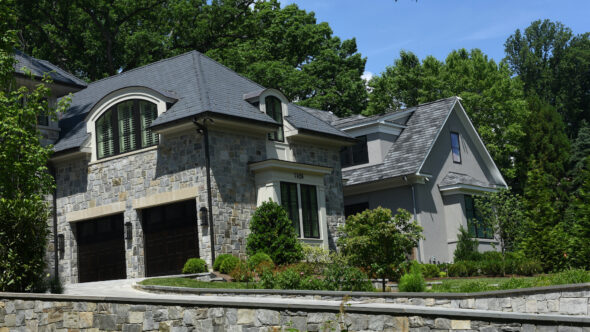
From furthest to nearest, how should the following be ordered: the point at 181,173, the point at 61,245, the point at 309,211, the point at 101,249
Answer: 1. the point at 61,245
2. the point at 101,249
3. the point at 309,211
4. the point at 181,173

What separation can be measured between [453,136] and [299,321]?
2494cm

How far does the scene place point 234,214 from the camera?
22906mm

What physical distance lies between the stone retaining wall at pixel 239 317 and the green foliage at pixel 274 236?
380 inches

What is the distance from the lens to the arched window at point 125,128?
949 inches

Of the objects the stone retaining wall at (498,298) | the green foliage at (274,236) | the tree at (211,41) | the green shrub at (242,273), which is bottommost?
A: the stone retaining wall at (498,298)

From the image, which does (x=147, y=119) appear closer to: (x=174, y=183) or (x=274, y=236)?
(x=174, y=183)

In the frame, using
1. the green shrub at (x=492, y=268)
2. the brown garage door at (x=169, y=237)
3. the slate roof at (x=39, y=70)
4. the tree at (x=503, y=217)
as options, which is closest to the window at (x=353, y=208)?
the tree at (x=503, y=217)

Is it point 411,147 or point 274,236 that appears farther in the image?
point 411,147

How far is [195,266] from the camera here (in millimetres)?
21016

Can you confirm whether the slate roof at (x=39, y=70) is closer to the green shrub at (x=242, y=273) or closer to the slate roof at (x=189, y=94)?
the slate roof at (x=189, y=94)

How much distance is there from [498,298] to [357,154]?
773 inches

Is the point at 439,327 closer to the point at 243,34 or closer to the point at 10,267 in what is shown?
the point at 10,267

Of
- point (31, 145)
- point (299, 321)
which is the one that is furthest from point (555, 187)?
point (299, 321)

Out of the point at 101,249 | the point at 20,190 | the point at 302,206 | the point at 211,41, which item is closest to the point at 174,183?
the point at 101,249
